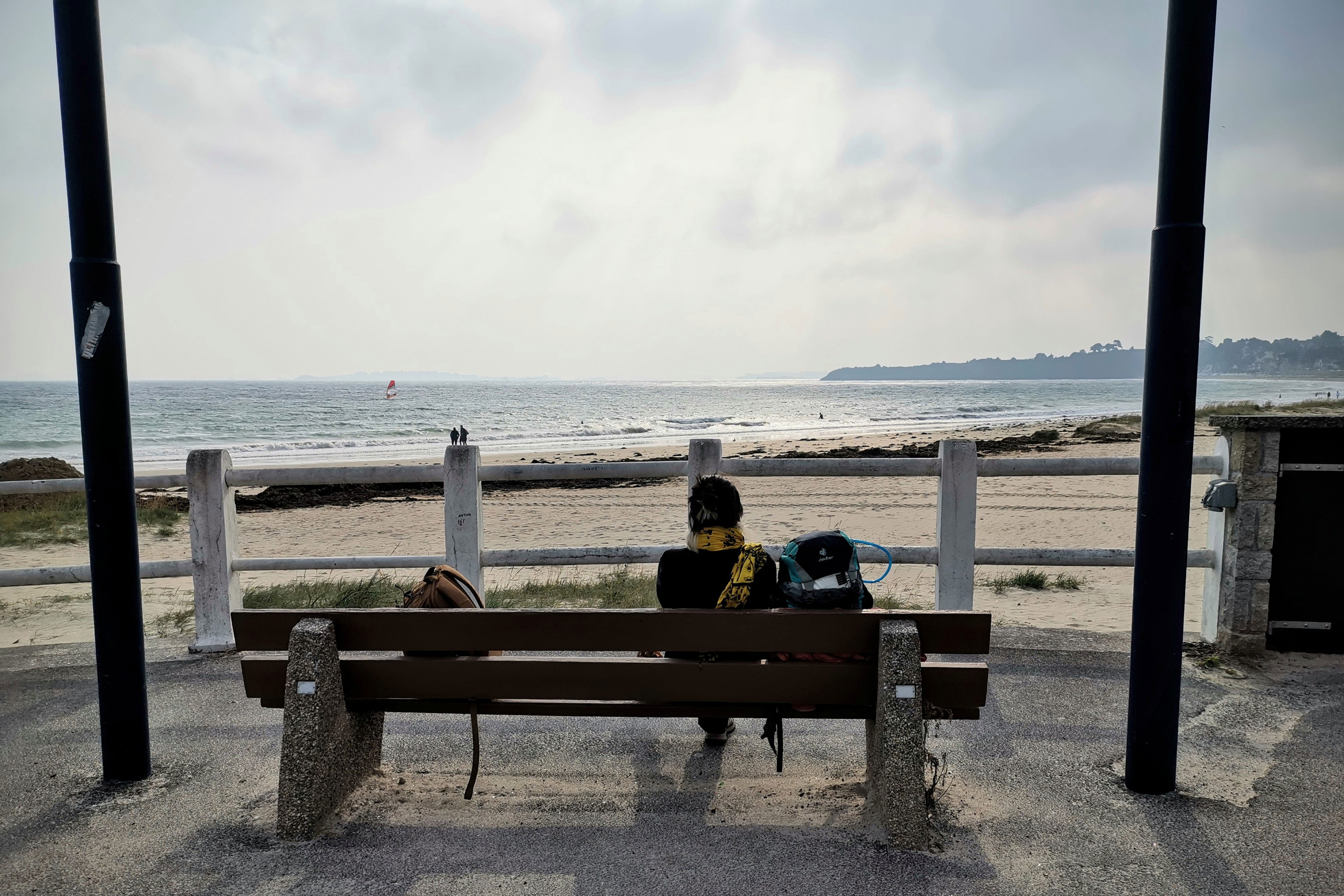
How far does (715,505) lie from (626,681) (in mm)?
797

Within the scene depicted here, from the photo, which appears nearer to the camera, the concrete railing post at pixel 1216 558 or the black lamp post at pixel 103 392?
the black lamp post at pixel 103 392

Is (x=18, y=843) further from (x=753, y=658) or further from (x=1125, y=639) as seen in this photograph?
(x=1125, y=639)

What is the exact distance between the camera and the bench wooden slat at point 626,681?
10.0ft

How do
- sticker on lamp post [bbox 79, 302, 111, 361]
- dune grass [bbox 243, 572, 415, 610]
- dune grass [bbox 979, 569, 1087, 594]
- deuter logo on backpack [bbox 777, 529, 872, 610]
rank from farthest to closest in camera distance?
dune grass [bbox 979, 569, 1087, 594]
dune grass [bbox 243, 572, 415, 610]
sticker on lamp post [bbox 79, 302, 111, 361]
deuter logo on backpack [bbox 777, 529, 872, 610]

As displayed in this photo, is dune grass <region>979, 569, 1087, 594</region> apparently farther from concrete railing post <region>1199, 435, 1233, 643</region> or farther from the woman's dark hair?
the woman's dark hair

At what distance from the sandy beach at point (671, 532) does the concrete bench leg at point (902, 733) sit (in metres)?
3.62

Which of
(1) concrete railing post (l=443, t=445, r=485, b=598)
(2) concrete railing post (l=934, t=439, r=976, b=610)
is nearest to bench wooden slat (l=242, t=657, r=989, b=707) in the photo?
(1) concrete railing post (l=443, t=445, r=485, b=598)

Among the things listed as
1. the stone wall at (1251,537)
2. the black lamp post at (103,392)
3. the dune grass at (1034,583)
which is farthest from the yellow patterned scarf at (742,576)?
the dune grass at (1034,583)

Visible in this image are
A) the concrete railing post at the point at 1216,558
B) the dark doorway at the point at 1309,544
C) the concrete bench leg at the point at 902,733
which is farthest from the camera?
the concrete railing post at the point at 1216,558

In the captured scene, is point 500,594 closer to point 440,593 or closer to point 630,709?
point 440,593

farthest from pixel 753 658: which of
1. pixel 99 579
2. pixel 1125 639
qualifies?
pixel 1125 639

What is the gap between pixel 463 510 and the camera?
223 inches

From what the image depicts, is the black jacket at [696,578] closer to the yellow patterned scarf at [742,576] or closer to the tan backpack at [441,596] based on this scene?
the yellow patterned scarf at [742,576]

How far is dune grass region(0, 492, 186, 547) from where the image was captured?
12.7 metres
